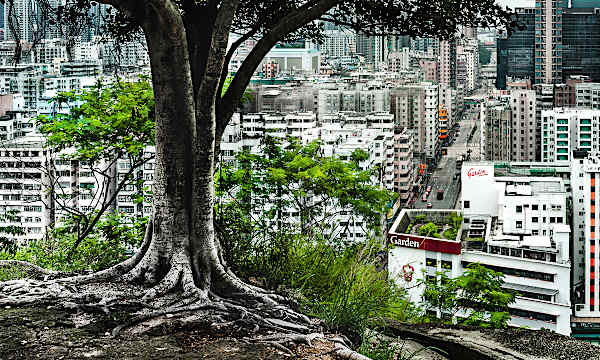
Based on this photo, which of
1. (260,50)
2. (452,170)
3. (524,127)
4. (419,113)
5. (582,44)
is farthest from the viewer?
(582,44)

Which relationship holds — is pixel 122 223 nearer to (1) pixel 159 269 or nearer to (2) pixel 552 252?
(1) pixel 159 269

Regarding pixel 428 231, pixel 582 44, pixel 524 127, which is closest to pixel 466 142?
pixel 582 44

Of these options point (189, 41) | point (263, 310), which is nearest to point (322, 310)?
point (263, 310)

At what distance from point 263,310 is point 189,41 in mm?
1161

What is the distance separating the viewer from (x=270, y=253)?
3363 mm

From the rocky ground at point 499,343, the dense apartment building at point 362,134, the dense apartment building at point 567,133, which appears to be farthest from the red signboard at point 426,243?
the dense apartment building at point 567,133

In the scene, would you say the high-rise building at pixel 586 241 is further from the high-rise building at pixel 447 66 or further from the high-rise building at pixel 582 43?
the high-rise building at pixel 447 66

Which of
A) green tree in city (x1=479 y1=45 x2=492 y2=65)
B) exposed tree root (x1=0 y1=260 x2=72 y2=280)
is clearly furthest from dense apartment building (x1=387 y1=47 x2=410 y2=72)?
exposed tree root (x1=0 y1=260 x2=72 y2=280)

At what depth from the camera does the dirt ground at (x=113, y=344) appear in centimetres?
218

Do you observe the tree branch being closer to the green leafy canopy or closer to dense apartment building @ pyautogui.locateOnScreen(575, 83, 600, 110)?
the green leafy canopy

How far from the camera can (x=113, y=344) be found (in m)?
2.27

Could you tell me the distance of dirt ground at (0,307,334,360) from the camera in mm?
2180

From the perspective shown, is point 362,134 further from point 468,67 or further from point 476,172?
point 468,67

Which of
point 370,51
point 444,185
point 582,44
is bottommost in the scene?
point 444,185
